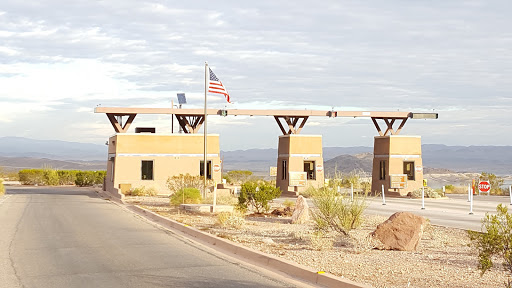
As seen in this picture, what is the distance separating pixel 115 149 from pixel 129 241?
29.1 m

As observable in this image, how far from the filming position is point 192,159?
45.1 metres

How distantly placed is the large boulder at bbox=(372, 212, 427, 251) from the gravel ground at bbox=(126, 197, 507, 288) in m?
0.20

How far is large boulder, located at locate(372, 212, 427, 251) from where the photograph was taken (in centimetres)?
1374

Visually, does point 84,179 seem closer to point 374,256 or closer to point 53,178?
point 53,178

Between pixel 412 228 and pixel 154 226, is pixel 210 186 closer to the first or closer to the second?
pixel 154 226

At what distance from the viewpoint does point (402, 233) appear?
1389 centimetres

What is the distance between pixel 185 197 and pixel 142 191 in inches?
500

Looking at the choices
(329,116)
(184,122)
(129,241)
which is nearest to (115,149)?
(184,122)

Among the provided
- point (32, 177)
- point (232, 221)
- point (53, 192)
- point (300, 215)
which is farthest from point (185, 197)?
point (32, 177)

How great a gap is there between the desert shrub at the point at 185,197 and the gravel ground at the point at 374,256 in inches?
396

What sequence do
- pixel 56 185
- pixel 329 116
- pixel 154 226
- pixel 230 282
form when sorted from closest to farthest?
1. pixel 230 282
2. pixel 154 226
3. pixel 329 116
4. pixel 56 185

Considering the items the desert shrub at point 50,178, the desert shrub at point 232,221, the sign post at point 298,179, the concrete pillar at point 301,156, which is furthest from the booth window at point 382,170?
the desert shrub at point 50,178

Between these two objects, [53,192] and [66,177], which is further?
[66,177]

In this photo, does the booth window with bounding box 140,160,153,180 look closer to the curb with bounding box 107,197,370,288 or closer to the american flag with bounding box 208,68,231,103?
the american flag with bounding box 208,68,231,103
